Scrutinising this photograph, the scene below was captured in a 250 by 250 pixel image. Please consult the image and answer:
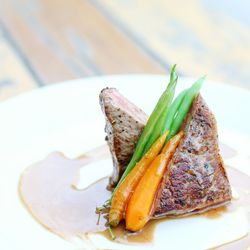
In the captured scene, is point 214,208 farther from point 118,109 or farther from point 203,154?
point 118,109

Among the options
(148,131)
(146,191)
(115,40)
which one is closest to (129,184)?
(146,191)

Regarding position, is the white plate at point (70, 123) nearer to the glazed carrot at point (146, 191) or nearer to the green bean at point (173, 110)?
the glazed carrot at point (146, 191)

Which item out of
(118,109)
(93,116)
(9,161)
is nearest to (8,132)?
(9,161)

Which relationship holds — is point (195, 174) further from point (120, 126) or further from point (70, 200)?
point (70, 200)

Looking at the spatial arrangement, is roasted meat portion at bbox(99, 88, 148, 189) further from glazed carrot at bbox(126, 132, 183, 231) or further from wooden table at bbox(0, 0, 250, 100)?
wooden table at bbox(0, 0, 250, 100)

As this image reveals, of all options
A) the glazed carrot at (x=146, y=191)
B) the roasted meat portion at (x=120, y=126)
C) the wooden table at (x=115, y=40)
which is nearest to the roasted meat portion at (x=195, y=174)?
the glazed carrot at (x=146, y=191)

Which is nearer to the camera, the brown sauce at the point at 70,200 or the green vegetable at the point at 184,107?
the brown sauce at the point at 70,200
